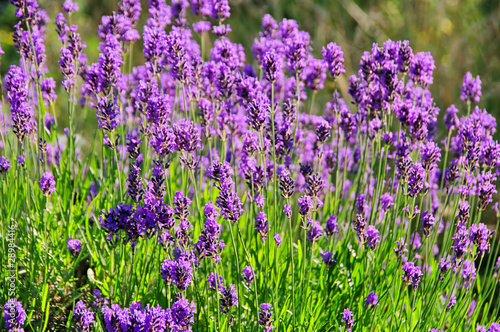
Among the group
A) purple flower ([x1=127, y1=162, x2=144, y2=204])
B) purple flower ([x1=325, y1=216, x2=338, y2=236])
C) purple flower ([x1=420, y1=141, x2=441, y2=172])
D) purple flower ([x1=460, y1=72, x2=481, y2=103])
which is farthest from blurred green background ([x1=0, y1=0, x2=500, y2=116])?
purple flower ([x1=127, y1=162, x2=144, y2=204])

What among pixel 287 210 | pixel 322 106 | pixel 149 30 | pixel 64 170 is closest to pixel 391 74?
pixel 287 210

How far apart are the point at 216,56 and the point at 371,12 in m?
5.93

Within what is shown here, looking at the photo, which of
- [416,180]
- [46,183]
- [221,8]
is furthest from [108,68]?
[416,180]

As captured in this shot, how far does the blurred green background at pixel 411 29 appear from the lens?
7047 mm

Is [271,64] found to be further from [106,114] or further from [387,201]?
[387,201]

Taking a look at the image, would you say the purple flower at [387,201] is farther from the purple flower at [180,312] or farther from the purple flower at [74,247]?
the purple flower at [74,247]

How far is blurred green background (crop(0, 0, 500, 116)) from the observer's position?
7047 millimetres

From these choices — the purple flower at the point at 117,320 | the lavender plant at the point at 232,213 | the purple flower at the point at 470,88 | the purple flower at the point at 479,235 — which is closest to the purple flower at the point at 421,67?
the lavender plant at the point at 232,213

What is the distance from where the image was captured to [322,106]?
7734 mm

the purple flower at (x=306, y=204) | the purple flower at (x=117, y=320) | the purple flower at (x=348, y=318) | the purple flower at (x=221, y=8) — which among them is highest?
the purple flower at (x=221, y=8)

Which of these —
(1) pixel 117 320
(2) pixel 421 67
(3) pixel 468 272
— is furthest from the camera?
(3) pixel 468 272

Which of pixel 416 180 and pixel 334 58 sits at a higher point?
pixel 334 58

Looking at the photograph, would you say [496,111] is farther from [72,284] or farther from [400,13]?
[72,284]

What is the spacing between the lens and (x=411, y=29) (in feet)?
25.2
